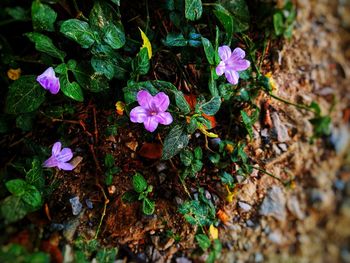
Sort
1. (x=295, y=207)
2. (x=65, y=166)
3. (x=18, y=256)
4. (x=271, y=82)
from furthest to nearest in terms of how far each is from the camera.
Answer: (x=295, y=207), (x=271, y=82), (x=65, y=166), (x=18, y=256)

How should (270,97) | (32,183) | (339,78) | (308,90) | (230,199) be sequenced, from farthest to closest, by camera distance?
(339,78)
(308,90)
(270,97)
(230,199)
(32,183)

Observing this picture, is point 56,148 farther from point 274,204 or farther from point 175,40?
point 274,204

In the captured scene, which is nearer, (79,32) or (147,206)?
(79,32)

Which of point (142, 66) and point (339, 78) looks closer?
point (142, 66)

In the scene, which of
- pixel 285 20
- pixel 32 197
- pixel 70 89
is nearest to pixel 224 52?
pixel 70 89

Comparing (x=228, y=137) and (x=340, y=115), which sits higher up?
(x=228, y=137)

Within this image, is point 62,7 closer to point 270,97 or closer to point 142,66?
point 142,66

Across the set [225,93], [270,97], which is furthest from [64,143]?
[270,97]
